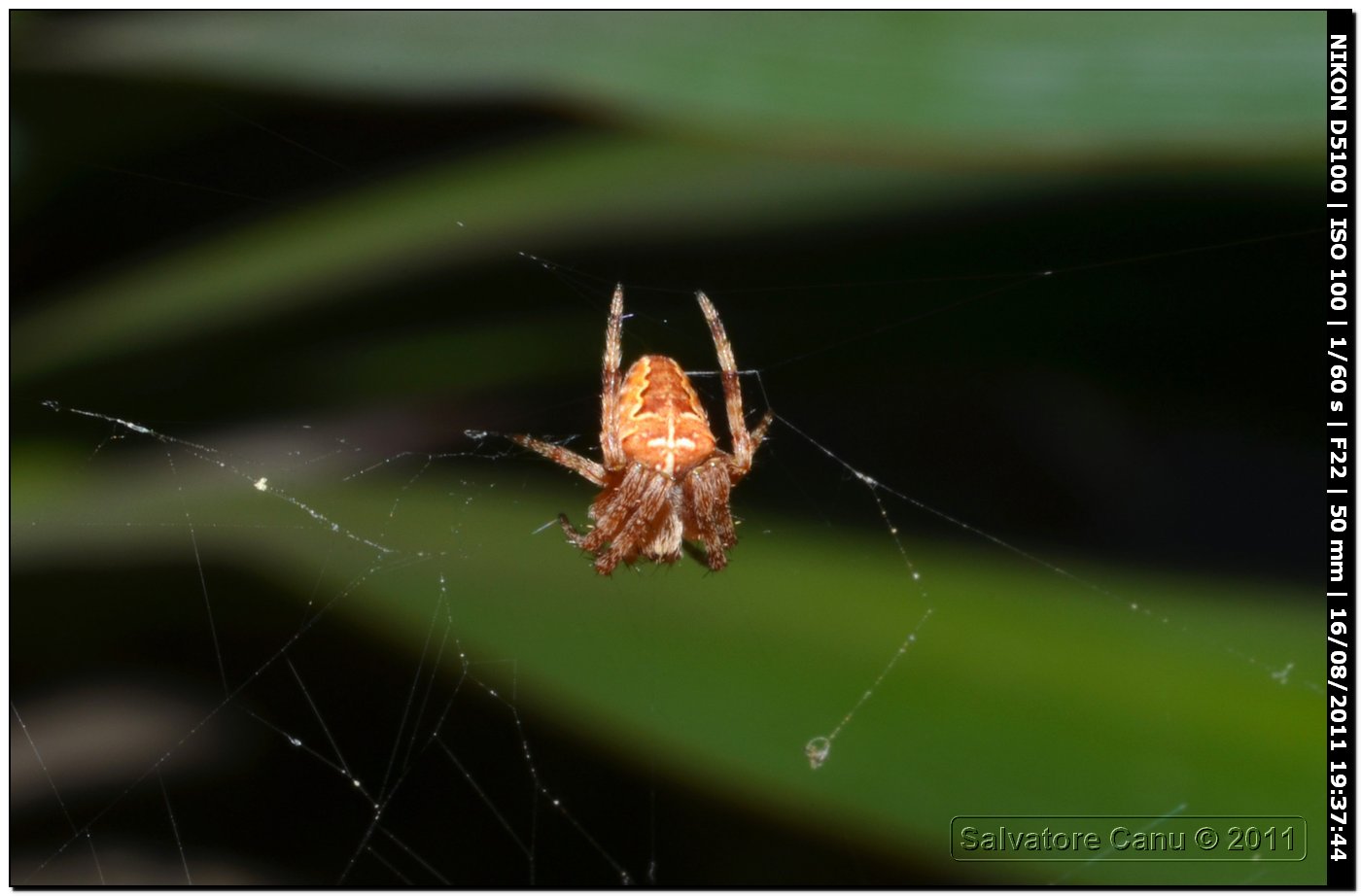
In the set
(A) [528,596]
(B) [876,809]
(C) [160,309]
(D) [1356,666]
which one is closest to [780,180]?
(A) [528,596]

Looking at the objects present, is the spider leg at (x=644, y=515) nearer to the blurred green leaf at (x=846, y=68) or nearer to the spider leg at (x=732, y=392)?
the spider leg at (x=732, y=392)

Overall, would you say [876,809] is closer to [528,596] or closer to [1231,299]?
[528,596]

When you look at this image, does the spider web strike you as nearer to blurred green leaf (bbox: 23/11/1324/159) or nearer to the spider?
the spider

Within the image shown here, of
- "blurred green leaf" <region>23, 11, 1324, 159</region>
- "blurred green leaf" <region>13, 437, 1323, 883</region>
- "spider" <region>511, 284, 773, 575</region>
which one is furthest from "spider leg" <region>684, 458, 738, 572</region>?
"blurred green leaf" <region>23, 11, 1324, 159</region>

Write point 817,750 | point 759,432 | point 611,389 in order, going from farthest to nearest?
1. point 759,432
2. point 611,389
3. point 817,750

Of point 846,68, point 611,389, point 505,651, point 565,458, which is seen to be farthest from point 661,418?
point 846,68

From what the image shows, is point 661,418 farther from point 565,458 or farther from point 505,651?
point 505,651
